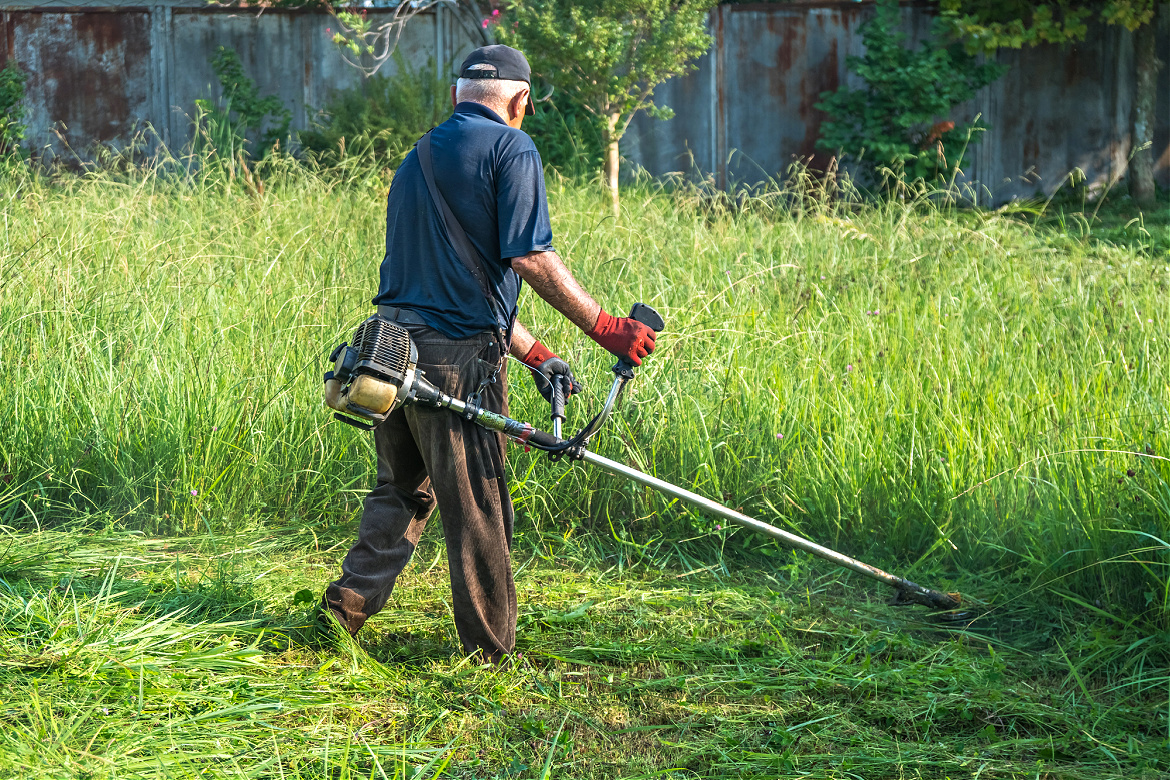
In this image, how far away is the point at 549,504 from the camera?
4203mm

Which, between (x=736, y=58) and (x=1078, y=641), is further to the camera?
(x=736, y=58)

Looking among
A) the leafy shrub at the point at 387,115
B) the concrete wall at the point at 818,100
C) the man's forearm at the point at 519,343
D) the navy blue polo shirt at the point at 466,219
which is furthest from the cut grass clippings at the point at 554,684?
the concrete wall at the point at 818,100

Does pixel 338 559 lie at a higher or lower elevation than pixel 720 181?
lower

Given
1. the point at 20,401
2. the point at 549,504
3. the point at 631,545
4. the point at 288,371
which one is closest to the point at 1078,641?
the point at 631,545

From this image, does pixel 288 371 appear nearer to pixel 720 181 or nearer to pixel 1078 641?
pixel 1078 641

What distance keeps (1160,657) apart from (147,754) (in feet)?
9.63

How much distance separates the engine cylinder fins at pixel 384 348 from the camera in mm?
2653

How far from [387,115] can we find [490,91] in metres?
7.12

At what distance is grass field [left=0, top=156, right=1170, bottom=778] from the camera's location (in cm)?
264

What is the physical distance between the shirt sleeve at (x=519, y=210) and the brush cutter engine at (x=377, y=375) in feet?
1.30

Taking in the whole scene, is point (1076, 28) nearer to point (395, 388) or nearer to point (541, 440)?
point (541, 440)

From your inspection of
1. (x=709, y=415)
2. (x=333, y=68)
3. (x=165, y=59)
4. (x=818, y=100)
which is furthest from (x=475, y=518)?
(x=165, y=59)

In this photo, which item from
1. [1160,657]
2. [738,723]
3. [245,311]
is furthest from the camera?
[245,311]

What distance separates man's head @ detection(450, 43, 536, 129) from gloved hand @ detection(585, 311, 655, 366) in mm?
691
